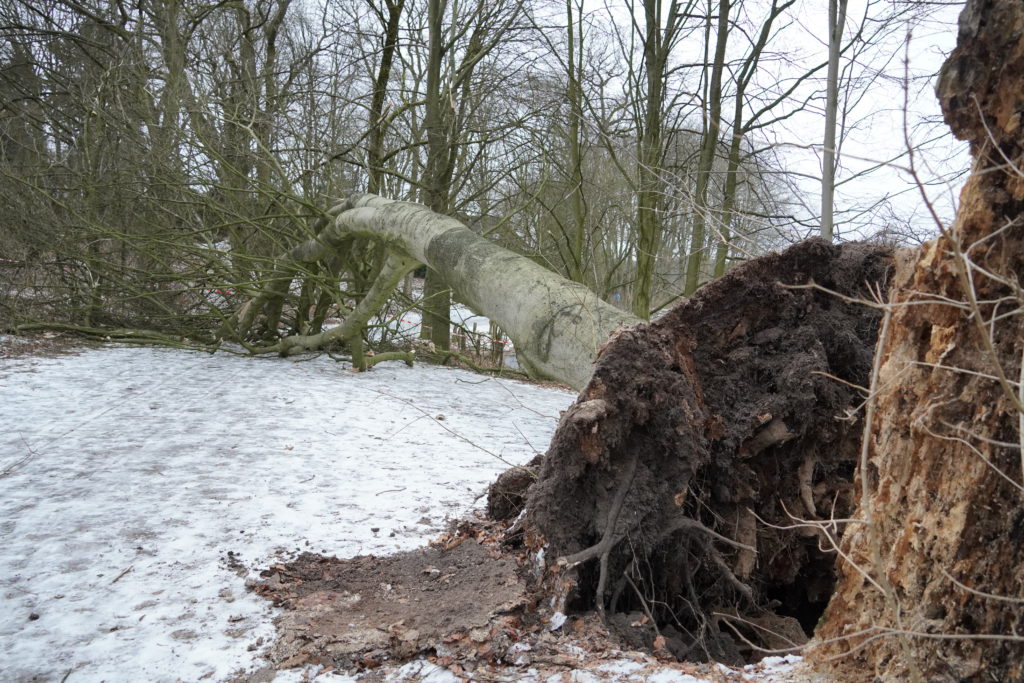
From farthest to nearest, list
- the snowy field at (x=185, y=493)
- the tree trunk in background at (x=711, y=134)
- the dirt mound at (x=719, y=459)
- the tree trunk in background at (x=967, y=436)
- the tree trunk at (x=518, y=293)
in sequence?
the tree trunk in background at (x=711, y=134) < the tree trunk at (x=518, y=293) < the dirt mound at (x=719, y=459) < the snowy field at (x=185, y=493) < the tree trunk in background at (x=967, y=436)

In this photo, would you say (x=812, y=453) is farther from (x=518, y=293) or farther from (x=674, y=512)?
(x=518, y=293)

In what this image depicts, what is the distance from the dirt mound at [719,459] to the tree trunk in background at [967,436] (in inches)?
23.6

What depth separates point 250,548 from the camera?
303 cm

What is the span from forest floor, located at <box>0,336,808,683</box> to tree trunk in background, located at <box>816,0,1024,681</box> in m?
0.41

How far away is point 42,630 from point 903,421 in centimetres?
293

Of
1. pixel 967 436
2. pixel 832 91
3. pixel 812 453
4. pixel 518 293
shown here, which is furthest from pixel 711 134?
pixel 967 436

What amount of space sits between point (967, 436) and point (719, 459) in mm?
1042

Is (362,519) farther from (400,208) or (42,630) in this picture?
(400,208)

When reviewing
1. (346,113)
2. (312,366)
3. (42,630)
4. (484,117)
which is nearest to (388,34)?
(346,113)

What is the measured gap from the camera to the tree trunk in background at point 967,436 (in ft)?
5.15

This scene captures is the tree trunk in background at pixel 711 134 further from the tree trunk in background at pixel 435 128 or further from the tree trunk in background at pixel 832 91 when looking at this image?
the tree trunk in background at pixel 832 91

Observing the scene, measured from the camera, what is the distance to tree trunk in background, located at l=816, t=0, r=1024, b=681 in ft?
5.15

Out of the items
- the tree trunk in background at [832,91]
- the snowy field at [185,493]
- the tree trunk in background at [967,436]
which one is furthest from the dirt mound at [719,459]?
the tree trunk in background at [832,91]

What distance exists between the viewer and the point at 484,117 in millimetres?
10656
